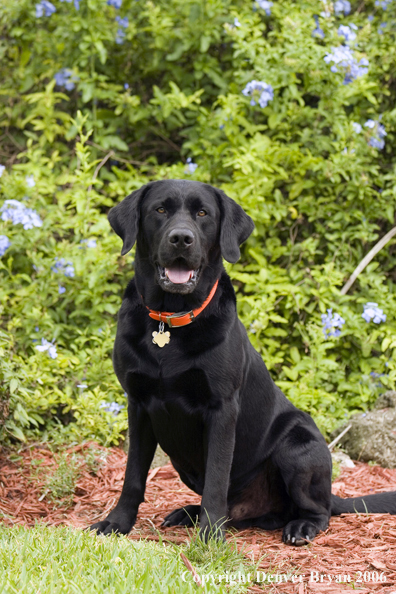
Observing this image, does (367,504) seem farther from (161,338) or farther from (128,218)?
(128,218)

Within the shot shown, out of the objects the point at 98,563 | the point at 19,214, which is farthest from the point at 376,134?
the point at 98,563

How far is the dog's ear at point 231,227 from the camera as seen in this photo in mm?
3059

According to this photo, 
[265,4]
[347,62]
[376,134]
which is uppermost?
[265,4]

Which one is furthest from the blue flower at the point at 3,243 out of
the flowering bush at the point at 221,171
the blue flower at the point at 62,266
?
the blue flower at the point at 62,266

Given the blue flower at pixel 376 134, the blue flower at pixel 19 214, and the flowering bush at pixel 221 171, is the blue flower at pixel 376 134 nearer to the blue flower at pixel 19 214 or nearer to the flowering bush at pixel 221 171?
the flowering bush at pixel 221 171

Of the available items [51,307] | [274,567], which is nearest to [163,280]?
[274,567]

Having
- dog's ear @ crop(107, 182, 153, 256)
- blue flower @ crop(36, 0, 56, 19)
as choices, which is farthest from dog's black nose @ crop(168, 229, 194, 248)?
blue flower @ crop(36, 0, 56, 19)

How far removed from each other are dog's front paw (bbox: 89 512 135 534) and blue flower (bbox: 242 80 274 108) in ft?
11.5

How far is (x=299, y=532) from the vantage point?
9.89 feet

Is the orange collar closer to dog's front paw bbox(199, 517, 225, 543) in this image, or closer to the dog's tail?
dog's front paw bbox(199, 517, 225, 543)

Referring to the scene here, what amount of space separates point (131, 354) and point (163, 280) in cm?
35

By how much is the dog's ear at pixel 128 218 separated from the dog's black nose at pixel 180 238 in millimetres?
275

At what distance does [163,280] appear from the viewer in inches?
114

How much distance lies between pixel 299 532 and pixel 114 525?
2.73ft
